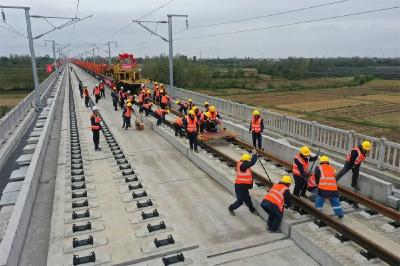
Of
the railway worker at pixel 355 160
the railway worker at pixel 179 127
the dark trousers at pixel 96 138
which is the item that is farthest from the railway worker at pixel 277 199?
the railway worker at pixel 179 127

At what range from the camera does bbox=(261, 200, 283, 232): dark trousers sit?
7.63m

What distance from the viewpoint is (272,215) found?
7.80 metres

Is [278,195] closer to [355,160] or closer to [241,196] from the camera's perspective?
[241,196]

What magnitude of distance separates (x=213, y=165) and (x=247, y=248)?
4687 millimetres

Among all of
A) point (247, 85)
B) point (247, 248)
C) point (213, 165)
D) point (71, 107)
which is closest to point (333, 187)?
point (247, 248)

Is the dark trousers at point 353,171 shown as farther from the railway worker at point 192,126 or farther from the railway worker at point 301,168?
the railway worker at point 192,126

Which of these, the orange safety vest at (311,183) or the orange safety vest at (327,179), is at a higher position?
the orange safety vest at (327,179)

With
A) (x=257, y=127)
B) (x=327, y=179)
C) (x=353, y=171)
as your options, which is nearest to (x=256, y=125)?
(x=257, y=127)

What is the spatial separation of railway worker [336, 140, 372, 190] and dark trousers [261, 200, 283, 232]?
2754 mm

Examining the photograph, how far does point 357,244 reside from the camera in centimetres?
708

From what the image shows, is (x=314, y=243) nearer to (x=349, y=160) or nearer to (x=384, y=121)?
(x=349, y=160)

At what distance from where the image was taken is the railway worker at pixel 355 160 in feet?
30.1

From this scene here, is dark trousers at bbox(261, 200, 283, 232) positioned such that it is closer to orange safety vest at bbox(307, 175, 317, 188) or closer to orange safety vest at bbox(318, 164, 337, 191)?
orange safety vest at bbox(318, 164, 337, 191)

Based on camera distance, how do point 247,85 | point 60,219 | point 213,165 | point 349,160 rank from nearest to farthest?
point 60,219 < point 349,160 < point 213,165 < point 247,85
